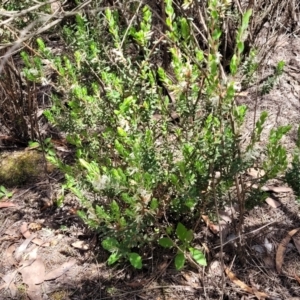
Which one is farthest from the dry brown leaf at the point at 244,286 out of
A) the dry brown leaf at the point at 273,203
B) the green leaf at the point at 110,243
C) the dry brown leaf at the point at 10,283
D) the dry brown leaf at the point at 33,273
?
the dry brown leaf at the point at 10,283

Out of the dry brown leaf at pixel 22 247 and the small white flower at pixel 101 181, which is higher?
the small white flower at pixel 101 181

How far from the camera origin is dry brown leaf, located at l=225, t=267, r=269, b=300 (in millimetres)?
2041

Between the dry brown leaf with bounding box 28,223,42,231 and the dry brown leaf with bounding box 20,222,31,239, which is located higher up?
the dry brown leaf with bounding box 28,223,42,231

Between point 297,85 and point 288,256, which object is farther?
point 297,85

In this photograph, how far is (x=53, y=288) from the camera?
7.36 feet

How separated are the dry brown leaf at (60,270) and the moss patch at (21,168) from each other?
0.74 meters

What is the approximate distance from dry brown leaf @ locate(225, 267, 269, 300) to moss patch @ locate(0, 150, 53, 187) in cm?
143

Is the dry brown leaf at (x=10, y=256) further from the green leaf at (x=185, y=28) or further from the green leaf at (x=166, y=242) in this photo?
the green leaf at (x=185, y=28)

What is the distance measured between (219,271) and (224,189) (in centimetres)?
51

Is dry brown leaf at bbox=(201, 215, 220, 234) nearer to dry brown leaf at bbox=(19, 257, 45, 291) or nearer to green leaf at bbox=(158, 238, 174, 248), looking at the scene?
green leaf at bbox=(158, 238, 174, 248)

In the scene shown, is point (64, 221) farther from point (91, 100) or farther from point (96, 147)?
point (91, 100)

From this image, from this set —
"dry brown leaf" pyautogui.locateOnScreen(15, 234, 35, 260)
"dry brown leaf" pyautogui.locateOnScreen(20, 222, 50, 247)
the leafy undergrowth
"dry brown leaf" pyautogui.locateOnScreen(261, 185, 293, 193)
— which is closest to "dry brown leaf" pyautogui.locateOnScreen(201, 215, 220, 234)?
the leafy undergrowth

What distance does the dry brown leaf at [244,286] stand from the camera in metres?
2.04

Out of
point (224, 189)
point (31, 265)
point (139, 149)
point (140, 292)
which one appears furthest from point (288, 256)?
point (31, 265)
